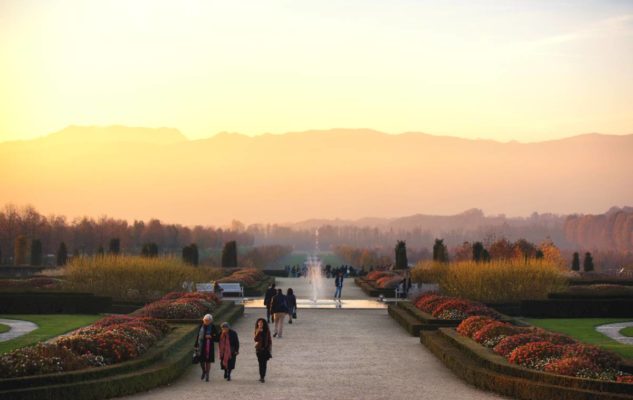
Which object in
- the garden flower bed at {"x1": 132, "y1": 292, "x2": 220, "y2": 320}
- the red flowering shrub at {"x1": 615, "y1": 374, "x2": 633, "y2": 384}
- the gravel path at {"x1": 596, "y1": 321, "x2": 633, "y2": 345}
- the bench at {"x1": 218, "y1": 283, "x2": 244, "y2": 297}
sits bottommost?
the gravel path at {"x1": 596, "y1": 321, "x2": 633, "y2": 345}

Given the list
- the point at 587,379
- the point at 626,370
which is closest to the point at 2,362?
the point at 587,379

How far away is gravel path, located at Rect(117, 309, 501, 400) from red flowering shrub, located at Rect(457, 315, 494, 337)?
1.10 m

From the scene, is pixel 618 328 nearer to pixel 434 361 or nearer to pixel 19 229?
pixel 434 361

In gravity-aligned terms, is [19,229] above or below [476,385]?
above

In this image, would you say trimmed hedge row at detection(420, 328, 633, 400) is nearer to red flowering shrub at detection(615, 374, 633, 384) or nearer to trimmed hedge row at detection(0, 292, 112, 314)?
red flowering shrub at detection(615, 374, 633, 384)

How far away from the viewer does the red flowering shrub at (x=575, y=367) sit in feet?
56.8

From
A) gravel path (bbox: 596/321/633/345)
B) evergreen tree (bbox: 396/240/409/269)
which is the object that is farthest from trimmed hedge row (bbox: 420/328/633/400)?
evergreen tree (bbox: 396/240/409/269)

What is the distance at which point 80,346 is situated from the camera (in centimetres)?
1905

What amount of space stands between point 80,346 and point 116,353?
2.46 ft

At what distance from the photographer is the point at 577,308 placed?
37.1 metres

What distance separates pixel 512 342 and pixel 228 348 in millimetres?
6269

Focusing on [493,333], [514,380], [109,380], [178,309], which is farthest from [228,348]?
[178,309]

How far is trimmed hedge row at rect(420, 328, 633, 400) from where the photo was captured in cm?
1606

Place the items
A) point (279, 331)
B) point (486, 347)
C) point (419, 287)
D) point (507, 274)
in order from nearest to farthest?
point (486, 347) → point (279, 331) → point (507, 274) → point (419, 287)
